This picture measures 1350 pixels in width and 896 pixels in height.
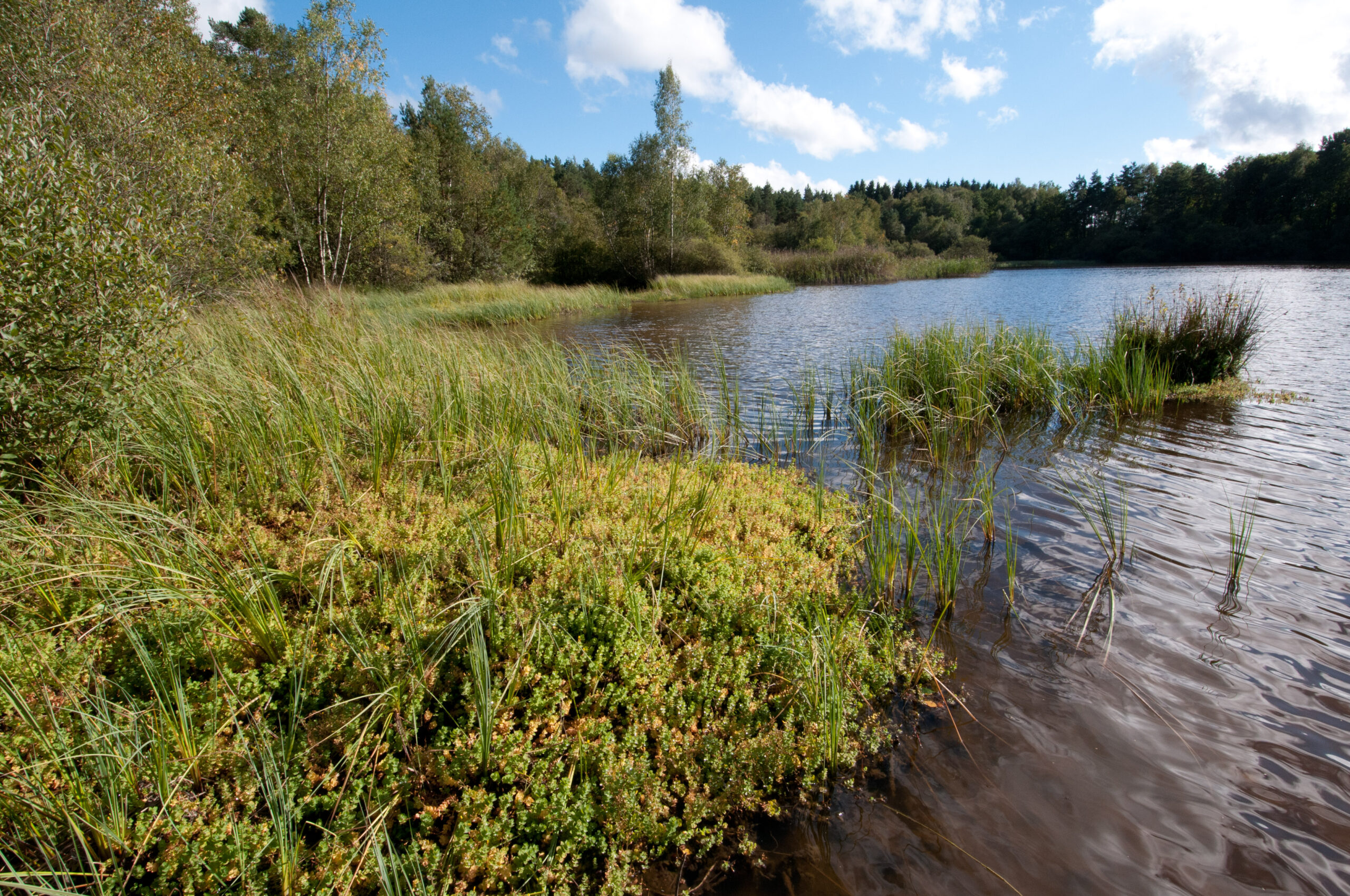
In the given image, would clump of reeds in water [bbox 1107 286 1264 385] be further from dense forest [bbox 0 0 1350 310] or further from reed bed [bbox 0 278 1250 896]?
dense forest [bbox 0 0 1350 310]

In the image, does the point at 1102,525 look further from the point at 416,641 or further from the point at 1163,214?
the point at 1163,214

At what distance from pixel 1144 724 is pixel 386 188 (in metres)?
24.8

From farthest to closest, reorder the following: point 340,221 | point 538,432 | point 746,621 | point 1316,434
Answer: point 340,221 → point 1316,434 → point 538,432 → point 746,621

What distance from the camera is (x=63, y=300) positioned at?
11.7 ft

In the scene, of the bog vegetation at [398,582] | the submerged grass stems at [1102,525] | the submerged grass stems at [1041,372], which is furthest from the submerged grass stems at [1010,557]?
the submerged grass stems at [1041,372]

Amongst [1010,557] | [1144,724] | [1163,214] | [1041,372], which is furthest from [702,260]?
[1163,214]

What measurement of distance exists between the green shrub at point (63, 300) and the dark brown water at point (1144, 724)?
468 centimetres

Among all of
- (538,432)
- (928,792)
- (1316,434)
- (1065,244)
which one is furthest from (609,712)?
(1065,244)

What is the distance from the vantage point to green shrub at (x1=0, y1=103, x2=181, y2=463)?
339cm

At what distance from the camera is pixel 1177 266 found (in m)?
45.7

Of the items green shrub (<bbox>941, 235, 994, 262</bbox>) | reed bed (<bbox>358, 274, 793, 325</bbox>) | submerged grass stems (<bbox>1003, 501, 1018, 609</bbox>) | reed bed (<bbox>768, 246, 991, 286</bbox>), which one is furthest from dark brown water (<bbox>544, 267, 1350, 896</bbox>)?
green shrub (<bbox>941, 235, 994, 262</bbox>)

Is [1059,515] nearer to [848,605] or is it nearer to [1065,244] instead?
[848,605]

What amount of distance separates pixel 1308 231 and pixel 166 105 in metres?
67.8

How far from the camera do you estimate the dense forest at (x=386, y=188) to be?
8148 millimetres
